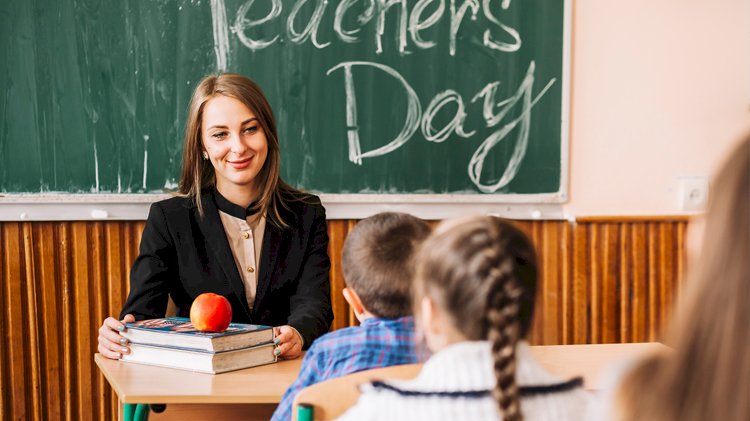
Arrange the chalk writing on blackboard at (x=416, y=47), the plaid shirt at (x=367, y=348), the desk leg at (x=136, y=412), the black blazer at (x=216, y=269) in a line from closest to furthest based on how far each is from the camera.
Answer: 1. the plaid shirt at (x=367, y=348)
2. the desk leg at (x=136, y=412)
3. the black blazer at (x=216, y=269)
4. the chalk writing on blackboard at (x=416, y=47)

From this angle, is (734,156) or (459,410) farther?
(459,410)

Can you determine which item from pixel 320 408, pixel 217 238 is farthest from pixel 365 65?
pixel 320 408

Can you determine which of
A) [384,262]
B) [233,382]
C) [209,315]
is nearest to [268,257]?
[209,315]

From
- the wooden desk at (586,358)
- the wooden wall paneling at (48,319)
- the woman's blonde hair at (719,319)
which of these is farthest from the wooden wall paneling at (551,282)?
the woman's blonde hair at (719,319)

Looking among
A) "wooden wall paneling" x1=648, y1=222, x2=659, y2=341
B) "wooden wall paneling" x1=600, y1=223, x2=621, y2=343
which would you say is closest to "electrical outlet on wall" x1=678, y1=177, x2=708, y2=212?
"wooden wall paneling" x1=648, y1=222, x2=659, y2=341

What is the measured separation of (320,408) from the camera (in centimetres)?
123

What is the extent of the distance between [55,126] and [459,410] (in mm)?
2038

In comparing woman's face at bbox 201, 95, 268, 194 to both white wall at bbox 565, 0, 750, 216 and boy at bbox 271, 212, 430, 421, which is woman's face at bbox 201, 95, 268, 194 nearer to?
boy at bbox 271, 212, 430, 421

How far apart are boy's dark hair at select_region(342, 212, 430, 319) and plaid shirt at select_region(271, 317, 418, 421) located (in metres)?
0.03

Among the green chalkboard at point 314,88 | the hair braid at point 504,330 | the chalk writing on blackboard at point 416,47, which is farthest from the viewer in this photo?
the chalk writing on blackboard at point 416,47

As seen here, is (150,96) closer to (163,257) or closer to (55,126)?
(55,126)

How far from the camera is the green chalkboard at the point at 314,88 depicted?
8.63 ft

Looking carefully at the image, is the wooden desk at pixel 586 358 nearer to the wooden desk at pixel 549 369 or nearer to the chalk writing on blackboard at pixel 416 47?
the wooden desk at pixel 549 369

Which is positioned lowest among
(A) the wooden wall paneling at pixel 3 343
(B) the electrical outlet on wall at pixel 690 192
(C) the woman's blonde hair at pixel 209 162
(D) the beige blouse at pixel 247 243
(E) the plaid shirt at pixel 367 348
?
(A) the wooden wall paneling at pixel 3 343
